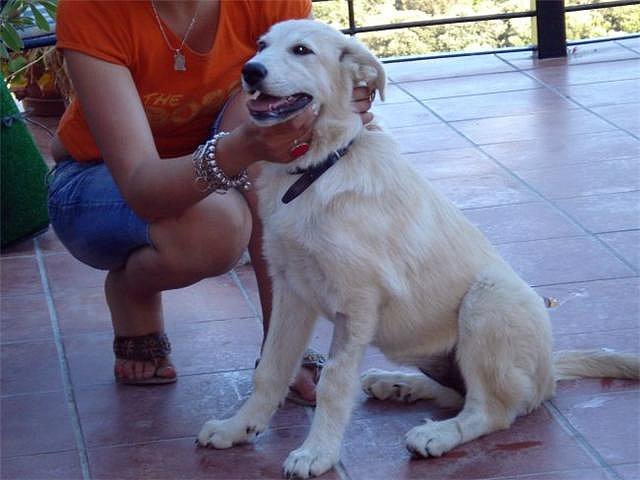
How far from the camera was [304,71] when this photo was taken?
2812 mm

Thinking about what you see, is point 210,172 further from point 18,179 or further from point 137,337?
point 18,179

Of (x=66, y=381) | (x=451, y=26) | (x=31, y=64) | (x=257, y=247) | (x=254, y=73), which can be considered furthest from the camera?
(x=451, y=26)

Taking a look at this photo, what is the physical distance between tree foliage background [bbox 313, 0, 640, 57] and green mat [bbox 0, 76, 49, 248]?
16.3 feet

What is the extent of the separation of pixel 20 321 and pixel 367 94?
1782mm

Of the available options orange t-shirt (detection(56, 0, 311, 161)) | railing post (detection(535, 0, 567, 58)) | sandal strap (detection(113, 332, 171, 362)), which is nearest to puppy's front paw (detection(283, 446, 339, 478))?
sandal strap (detection(113, 332, 171, 362))

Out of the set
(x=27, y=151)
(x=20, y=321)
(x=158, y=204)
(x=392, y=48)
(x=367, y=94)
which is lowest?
(x=392, y=48)

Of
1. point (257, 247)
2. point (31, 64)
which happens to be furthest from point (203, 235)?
point (31, 64)

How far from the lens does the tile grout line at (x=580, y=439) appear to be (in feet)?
9.28

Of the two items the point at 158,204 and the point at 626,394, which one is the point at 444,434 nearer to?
the point at 626,394

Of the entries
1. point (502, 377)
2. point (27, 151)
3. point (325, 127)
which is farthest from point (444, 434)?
point (27, 151)

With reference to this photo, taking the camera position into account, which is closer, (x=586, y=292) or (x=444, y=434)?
(x=444, y=434)

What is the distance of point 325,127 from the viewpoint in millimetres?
2924

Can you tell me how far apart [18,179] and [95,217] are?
172cm

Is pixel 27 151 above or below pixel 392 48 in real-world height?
above
